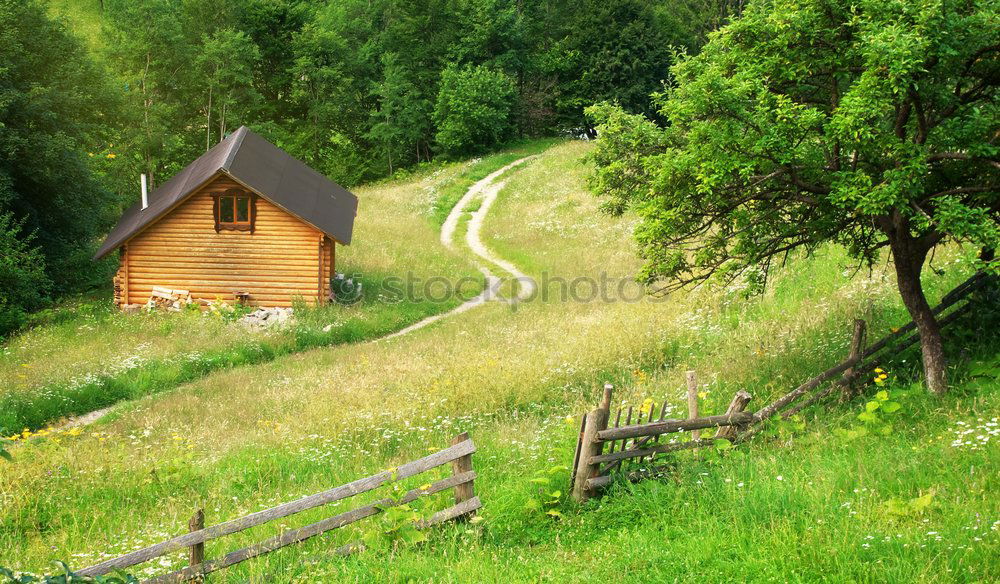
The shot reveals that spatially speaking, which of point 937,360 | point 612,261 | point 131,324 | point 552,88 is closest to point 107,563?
point 937,360

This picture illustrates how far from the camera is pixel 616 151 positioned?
43.6ft

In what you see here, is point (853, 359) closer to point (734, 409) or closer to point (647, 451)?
point (734, 409)

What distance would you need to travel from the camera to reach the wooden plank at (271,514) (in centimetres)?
666

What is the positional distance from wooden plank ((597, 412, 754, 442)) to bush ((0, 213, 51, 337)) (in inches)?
966

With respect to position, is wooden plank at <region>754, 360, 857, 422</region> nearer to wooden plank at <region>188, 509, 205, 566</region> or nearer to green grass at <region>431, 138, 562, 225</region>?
wooden plank at <region>188, 509, 205, 566</region>

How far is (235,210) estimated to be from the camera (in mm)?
27047

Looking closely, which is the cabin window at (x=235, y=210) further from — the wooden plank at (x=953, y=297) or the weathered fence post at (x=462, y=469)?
the wooden plank at (x=953, y=297)

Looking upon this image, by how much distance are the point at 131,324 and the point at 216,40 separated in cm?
3540

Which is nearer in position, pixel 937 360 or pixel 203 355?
pixel 937 360

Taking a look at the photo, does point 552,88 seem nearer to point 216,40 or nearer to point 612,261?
point 216,40

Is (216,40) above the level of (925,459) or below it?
above

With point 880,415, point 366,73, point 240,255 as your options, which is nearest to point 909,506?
point 880,415

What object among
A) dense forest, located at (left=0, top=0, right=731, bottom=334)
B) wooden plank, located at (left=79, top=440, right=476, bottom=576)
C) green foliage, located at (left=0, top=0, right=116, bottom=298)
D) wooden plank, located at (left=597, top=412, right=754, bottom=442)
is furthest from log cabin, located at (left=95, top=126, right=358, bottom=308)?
wooden plank, located at (left=597, top=412, right=754, bottom=442)

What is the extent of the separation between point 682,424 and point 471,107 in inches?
2168
